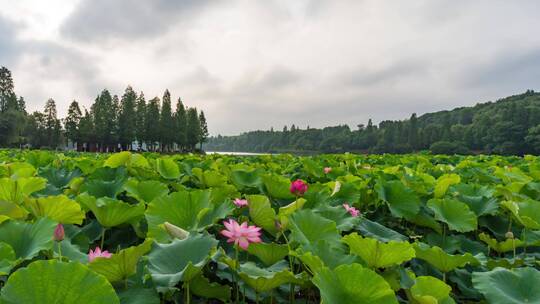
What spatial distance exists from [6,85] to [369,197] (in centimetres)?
6876

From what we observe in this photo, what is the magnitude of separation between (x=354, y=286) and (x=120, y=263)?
0.52 meters

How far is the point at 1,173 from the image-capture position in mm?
2209

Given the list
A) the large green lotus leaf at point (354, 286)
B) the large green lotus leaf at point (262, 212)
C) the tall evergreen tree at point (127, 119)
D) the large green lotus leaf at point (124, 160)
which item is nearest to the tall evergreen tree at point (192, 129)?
the tall evergreen tree at point (127, 119)

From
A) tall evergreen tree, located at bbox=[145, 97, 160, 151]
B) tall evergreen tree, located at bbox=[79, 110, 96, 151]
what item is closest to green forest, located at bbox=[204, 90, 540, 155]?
tall evergreen tree, located at bbox=[145, 97, 160, 151]

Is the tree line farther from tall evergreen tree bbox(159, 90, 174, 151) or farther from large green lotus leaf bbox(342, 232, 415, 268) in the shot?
large green lotus leaf bbox(342, 232, 415, 268)

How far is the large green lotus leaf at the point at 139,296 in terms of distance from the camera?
2.80ft

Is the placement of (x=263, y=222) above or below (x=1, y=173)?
below

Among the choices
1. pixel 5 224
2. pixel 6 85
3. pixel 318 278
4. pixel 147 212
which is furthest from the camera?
pixel 6 85

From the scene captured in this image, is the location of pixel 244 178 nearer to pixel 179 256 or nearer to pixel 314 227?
pixel 314 227

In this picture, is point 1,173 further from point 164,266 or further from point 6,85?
point 6,85

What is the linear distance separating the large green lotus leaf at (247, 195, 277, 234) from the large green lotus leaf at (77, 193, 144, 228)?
390 mm

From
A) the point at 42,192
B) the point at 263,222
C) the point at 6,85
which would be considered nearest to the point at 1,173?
the point at 42,192

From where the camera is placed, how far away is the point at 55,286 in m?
0.68

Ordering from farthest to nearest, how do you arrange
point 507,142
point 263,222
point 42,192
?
point 507,142, point 42,192, point 263,222
